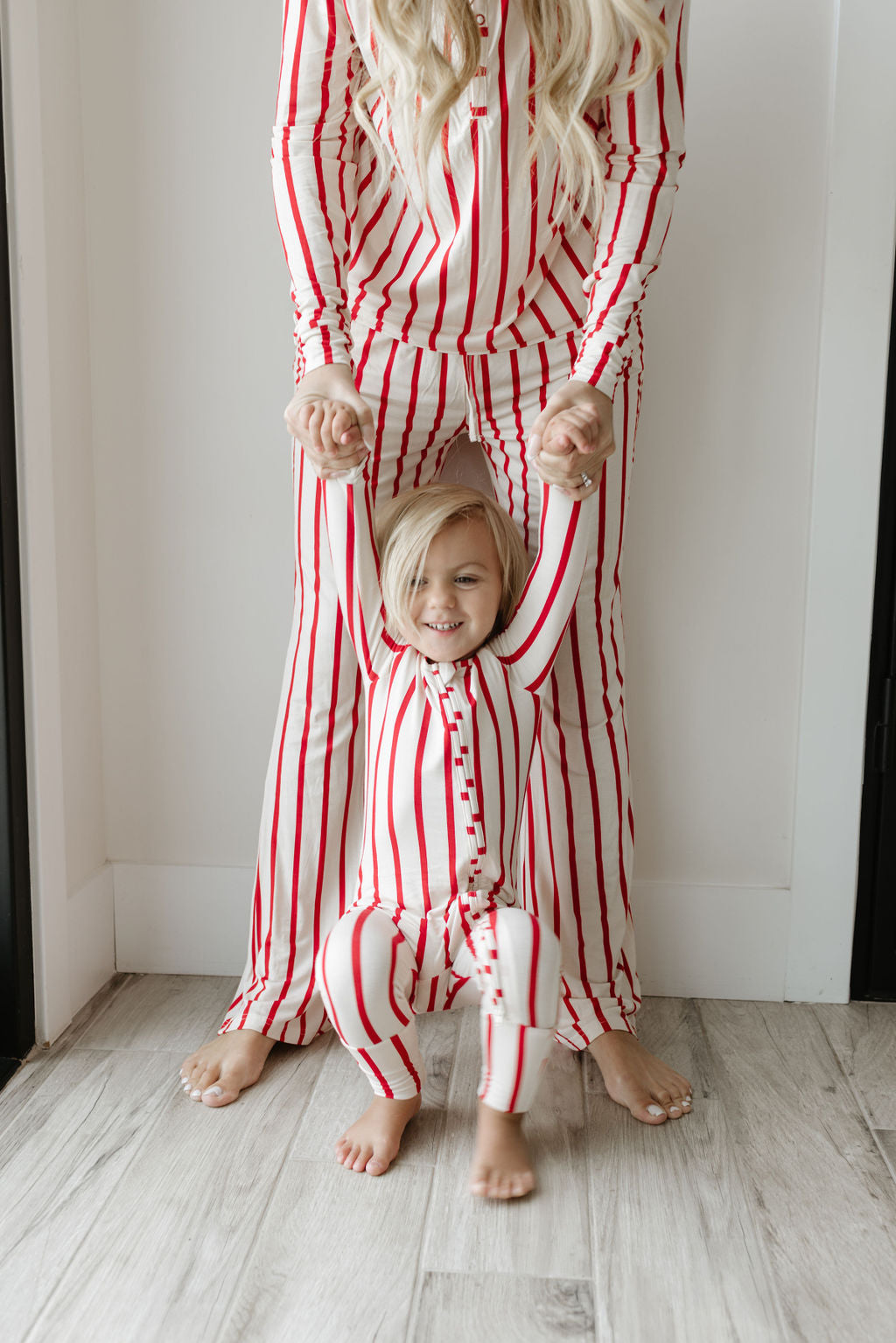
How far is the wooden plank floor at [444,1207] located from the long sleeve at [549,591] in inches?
19.2

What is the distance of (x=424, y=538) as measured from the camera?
117 centimetres

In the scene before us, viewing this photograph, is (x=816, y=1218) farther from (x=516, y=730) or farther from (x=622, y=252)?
(x=622, y=252)

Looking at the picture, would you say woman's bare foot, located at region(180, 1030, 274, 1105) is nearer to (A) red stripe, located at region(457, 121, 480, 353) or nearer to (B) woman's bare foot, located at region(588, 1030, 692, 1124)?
(B) woman's bare foot, located at region(588, 1030, 692, 1124)

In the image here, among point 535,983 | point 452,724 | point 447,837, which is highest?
point 452,724

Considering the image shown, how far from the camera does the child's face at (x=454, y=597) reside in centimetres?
117

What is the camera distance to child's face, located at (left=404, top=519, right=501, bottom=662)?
117 cm

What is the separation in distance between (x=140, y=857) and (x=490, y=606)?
2.25 ft

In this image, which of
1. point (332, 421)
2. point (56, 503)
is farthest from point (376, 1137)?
point (56, 503)

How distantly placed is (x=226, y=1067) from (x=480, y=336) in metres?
0.83

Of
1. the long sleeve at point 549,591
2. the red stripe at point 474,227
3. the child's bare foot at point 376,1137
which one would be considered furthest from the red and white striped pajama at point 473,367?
the child's bare foot at point 376,1137

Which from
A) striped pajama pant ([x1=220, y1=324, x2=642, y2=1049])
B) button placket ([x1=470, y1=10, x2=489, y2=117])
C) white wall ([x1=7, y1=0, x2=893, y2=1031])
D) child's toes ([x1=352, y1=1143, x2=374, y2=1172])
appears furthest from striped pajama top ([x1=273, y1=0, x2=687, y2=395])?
child's toes ([x1=352, y1=1143, x2=374, y2=1172])

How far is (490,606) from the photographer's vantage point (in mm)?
1185

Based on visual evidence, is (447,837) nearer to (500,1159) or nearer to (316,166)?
(500,1159)

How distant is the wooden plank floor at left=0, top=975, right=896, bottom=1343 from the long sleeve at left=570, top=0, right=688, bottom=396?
77 centimetres
